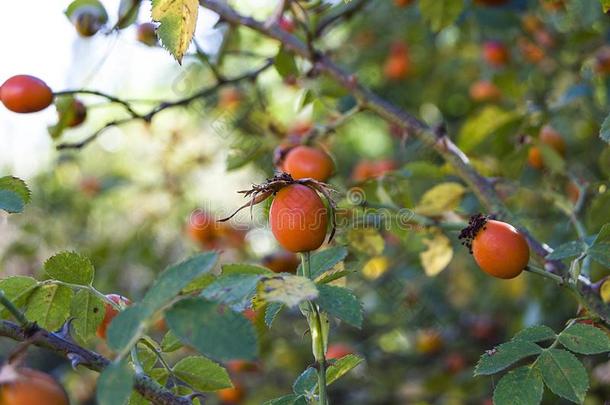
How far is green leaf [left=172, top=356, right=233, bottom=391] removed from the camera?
3.58ft

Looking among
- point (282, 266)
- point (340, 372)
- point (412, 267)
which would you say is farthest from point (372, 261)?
point (412, 267)

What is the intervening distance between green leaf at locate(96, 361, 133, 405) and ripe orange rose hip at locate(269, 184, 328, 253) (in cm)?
33

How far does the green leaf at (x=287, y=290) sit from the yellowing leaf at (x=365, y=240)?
704 mm

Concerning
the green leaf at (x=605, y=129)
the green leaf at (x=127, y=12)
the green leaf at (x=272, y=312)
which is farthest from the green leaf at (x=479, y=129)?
the green leaf at (x=272, y=312)

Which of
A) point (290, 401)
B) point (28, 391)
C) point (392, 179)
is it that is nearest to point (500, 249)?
Result: point (290, 401)

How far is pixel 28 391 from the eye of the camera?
0.74m

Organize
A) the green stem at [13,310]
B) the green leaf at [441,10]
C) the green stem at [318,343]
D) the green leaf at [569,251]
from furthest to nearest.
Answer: the green leaf at [441,10], the green leaf at [569,251], the green stem at [318,343], the green stem at [13,310]

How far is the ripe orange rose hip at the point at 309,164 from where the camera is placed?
59.1 inches

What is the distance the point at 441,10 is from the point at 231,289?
1.23 m

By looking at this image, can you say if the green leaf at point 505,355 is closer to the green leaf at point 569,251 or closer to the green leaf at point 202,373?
the green leaf at point 569,251

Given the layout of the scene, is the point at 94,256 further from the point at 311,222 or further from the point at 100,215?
the point at 311,222

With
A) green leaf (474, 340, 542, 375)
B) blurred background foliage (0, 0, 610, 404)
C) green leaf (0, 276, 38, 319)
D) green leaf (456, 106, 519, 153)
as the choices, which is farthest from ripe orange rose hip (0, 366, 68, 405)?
green leaf (456, 106, 519, 153)

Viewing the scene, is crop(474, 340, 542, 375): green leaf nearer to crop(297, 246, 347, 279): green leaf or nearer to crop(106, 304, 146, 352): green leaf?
crop(297, 246, 347, 279): green leaf

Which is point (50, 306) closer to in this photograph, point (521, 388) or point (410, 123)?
point (521, 388)
